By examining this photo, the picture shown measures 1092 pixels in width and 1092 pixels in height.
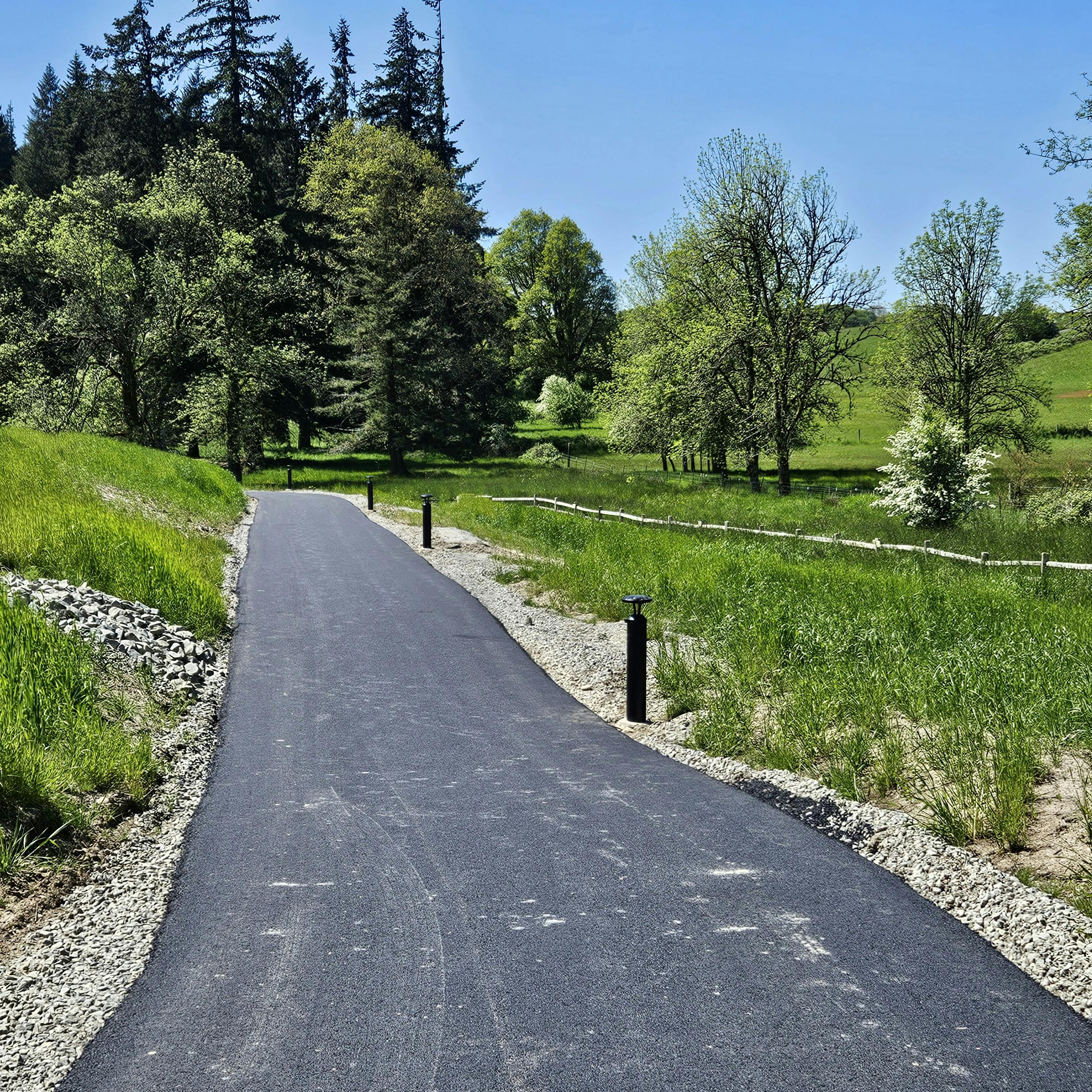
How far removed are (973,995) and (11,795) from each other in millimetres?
5325

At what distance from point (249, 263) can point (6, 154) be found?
63.7m

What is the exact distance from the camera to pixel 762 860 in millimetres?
5164

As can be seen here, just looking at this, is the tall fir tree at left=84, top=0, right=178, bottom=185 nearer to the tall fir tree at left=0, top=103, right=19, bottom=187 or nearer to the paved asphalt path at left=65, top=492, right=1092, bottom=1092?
the tall fir tree at left=0, top=103, right=19, bottom=187

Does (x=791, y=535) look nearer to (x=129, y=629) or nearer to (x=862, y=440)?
(x=129, y=629)

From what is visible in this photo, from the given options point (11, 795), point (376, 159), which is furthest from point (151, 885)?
point (376, 159)

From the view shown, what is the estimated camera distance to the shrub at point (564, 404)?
67.9 m

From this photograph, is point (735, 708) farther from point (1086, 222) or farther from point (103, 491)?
point (1086, 222)

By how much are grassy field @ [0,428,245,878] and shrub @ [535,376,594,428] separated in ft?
159

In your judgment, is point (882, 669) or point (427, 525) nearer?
point (882, 669)

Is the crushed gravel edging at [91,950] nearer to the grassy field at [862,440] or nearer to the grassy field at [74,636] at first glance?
the grassy field at [74,636]

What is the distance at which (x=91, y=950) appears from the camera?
4180 millimetres

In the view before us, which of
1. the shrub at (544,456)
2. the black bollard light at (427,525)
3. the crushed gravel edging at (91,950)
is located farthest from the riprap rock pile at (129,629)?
the shrub at (544,456)

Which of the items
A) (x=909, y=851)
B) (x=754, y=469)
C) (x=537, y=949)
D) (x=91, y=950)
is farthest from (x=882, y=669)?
(x=754, y=469)

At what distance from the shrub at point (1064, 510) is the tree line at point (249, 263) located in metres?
32.2
